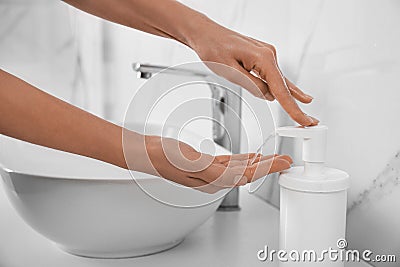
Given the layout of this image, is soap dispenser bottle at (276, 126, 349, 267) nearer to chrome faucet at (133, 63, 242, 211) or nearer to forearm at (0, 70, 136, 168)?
forearm at (0, 70, 136, 168)

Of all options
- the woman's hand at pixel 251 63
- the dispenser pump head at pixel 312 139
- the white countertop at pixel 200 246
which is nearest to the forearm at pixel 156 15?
the woman's hand at pixel 251 63

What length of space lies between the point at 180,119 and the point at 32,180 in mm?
205

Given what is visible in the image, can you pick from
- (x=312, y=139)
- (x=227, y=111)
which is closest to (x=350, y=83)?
(x=312, y=139)

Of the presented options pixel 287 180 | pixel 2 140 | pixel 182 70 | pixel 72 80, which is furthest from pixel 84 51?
pixel 287 180

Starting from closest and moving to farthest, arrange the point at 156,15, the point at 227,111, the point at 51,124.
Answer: the point at 51,124, the point at 156,15, the point at 227,111

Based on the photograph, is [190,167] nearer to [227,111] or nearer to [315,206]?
[315,206]

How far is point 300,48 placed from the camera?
90cm

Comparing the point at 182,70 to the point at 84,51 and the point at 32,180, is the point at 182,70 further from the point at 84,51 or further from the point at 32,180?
the point at 84,51

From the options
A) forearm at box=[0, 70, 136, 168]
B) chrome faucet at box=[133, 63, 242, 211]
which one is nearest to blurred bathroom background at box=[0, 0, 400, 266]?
chrome faucet at box=[133, 63, 242, 211]

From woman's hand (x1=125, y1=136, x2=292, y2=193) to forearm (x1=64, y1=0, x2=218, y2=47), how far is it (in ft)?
0.68

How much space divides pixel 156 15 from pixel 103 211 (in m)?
0.26

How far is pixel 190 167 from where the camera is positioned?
0.55 m

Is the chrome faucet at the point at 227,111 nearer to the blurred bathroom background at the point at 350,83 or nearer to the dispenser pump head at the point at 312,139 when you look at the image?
the blurred bathroom background at the point at 350,83

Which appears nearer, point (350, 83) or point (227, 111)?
point (350, 83)
